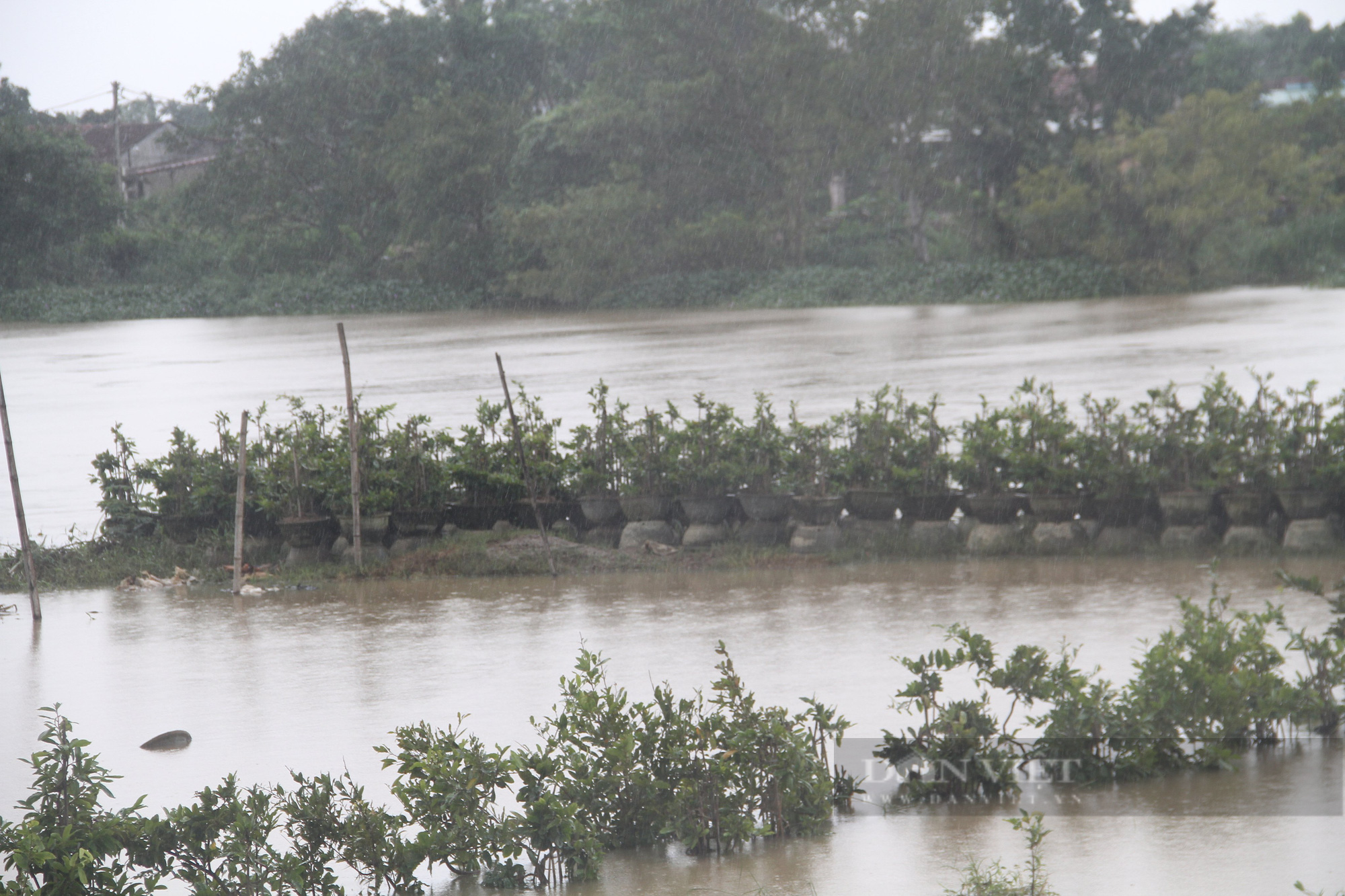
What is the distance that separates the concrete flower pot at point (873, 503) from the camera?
7.70 meters

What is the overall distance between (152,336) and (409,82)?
14.0m

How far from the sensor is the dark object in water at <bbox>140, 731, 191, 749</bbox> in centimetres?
489

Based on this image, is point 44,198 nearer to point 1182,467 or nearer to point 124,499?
point 124,499

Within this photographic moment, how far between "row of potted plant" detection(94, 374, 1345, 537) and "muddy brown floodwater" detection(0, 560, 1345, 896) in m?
0.46

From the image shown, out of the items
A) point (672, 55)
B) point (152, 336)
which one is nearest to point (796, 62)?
point (672, 55)

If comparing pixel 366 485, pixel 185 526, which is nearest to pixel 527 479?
pixel 366 485

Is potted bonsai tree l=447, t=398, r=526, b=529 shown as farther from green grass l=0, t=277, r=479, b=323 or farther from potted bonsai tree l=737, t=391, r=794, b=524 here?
green grass l=0, t=277, r=479, b=323

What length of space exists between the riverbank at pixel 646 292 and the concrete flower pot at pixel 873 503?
25.7 metres

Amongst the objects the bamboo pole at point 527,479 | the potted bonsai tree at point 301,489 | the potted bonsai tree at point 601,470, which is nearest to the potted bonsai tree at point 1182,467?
the potted bonsai tree at point 601,470

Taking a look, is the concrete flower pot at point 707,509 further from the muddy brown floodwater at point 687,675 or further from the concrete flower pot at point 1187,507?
the concrete flower pot at point 1187,507

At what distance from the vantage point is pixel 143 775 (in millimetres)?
4613

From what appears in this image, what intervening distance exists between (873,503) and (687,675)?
263 centimetres

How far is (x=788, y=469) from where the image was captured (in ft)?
25.7

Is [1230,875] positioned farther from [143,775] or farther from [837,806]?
[143,775]
